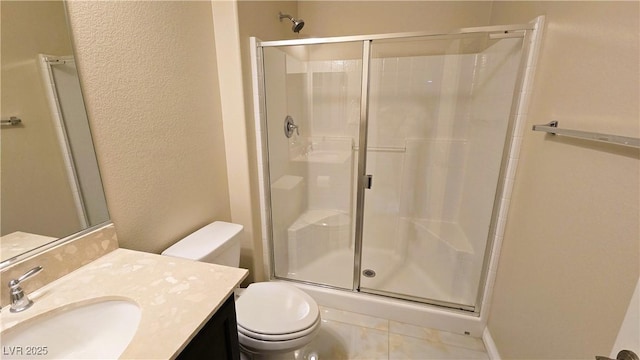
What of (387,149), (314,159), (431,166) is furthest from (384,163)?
(314,159)

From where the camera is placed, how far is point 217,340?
818mm

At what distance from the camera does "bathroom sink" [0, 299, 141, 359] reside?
0.68 meters

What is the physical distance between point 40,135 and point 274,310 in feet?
3.63

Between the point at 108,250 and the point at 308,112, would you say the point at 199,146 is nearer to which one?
the point at 108,250

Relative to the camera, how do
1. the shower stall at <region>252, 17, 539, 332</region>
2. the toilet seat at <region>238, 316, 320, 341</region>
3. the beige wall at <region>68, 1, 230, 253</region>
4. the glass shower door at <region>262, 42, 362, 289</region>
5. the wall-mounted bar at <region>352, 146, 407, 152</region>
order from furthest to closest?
the wall-mounted bar at <region>352, 146, 407, 152</region>
the glass shower door at <region>262, 42, 362, 289</region>
the shower stall at <region>252, 17, 539, 332</region>
the toilet seat at <region>238, 316, 320, 341</region>
the beige wall at <region>68, 1, 230, 253</region>

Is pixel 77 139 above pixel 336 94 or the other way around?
the other way around

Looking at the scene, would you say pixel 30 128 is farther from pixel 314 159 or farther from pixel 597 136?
pixel 314 159

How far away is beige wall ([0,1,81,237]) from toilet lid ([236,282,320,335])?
78 cm

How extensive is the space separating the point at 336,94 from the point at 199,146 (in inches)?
49.0

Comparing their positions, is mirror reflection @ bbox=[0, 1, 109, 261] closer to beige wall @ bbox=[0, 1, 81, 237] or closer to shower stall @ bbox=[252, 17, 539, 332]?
beige wall @ bbox=[0, 1, 81, 237]

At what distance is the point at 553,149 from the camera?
1.09m

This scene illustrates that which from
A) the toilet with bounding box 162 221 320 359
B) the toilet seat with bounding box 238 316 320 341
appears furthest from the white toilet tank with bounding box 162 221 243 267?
the toilet seat with bounding box 238 316 320 341

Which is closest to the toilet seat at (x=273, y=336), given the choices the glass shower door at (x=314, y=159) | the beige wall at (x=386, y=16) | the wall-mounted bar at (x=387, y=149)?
the glass shower door at (x=314, y=159)

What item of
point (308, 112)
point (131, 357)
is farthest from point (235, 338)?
point (308, 112)
